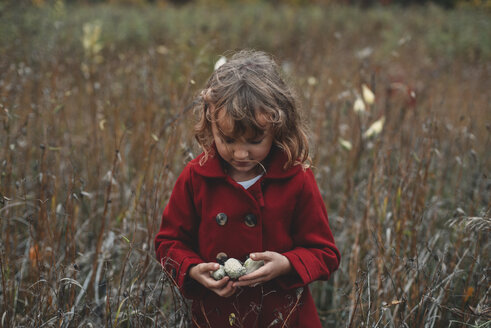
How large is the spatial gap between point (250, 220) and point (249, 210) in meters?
0.03

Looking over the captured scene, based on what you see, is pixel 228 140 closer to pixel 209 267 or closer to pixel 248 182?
pixel 248 182

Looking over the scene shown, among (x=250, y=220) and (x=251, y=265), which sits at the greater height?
(x=250, y=220)

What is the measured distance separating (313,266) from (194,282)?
37cm

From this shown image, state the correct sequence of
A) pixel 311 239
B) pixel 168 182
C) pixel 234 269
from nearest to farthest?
pixel 234 269, pixel 311 239, pixel 168 182

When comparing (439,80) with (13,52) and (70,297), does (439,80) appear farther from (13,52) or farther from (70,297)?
(70,297)

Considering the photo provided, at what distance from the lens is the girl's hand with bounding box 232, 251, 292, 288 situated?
111 cm

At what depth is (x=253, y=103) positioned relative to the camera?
3.69ft

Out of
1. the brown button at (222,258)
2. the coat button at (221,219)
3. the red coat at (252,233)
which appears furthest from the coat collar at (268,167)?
the brown button at (222,258)

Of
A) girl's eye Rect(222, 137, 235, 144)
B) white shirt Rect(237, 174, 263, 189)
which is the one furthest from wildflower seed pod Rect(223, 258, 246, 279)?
girl's eye Rect(222, 137, 235, 144)

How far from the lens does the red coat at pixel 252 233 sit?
47.2 inches

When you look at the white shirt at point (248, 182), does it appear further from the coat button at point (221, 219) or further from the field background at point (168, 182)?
the field background at point (168, 182)

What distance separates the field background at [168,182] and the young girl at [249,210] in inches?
6.0

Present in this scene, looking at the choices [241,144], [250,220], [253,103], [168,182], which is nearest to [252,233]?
[250,220]

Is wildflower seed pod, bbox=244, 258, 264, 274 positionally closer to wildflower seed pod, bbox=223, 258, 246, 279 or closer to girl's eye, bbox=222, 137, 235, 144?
wildflower seed pod, bbox=223, 258, 246, 279
